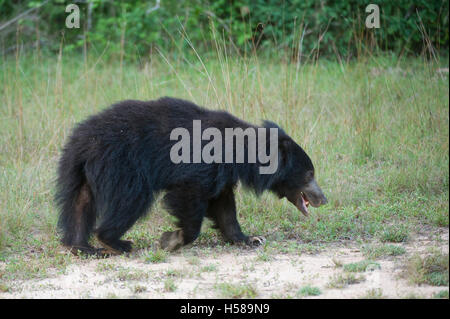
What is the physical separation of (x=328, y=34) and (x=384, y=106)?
3525 millimetres

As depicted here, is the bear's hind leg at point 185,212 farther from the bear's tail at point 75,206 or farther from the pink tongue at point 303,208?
the pink tongue at point 303,208

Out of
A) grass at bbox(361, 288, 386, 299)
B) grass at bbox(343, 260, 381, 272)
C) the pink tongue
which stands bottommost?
grass at bbox(343, 260, 381, 272)

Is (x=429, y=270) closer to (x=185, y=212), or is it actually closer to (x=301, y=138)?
(x=185, y=212)

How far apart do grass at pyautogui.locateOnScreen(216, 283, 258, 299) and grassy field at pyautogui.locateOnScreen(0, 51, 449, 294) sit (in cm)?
105

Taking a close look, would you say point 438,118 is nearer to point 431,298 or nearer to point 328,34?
point 431,298

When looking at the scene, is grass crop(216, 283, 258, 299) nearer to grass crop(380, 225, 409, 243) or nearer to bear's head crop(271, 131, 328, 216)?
bear's head crop(271, 131, 328, 216)

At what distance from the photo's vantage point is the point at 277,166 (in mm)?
5043

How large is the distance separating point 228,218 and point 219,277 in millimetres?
966

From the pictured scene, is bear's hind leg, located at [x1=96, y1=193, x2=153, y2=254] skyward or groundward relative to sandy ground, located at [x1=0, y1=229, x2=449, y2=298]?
skyward

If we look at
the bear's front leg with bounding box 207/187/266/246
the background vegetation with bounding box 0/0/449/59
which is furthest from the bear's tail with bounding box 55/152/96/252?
the background vegetation with bounding box 0/0/449/59

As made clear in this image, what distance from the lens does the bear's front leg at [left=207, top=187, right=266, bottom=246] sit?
16.6 ft

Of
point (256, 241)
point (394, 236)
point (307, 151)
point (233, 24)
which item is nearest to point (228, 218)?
point (256, 241)

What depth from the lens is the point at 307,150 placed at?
6.61 meters
